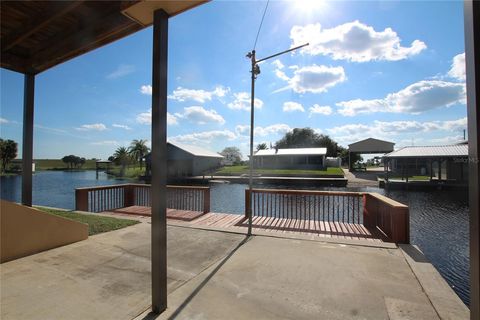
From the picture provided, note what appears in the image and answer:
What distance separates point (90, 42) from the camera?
373 centimetres

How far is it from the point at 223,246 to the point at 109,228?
2.74 metres

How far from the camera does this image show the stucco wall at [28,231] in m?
3.69

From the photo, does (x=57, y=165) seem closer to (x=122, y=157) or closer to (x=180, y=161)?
(x=122, y=157)

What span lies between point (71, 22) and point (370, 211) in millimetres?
7109

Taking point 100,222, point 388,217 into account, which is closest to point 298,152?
point 388,217

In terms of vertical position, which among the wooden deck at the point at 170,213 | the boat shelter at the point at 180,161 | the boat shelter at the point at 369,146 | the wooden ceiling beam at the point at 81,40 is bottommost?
the wooden deck at the point at 170,213

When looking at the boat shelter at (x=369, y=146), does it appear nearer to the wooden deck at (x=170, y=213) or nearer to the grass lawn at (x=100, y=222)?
the wooden deck at (x=170, y=213)

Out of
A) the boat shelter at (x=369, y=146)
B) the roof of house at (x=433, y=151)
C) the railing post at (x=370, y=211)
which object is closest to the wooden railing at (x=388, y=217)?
the railing post at (x=370, y=211)

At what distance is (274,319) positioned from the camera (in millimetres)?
2408

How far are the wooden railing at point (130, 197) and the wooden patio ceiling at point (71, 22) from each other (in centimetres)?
452

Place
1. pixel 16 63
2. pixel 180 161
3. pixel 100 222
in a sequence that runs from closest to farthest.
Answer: pixel 16 63 < pixel 100 222 < pixel 180 161

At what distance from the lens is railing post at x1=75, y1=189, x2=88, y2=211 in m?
7.57

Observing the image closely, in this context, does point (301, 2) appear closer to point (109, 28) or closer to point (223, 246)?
point (109, 28)

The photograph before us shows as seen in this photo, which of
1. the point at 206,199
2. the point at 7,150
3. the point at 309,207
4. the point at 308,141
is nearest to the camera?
the point at 309,207
